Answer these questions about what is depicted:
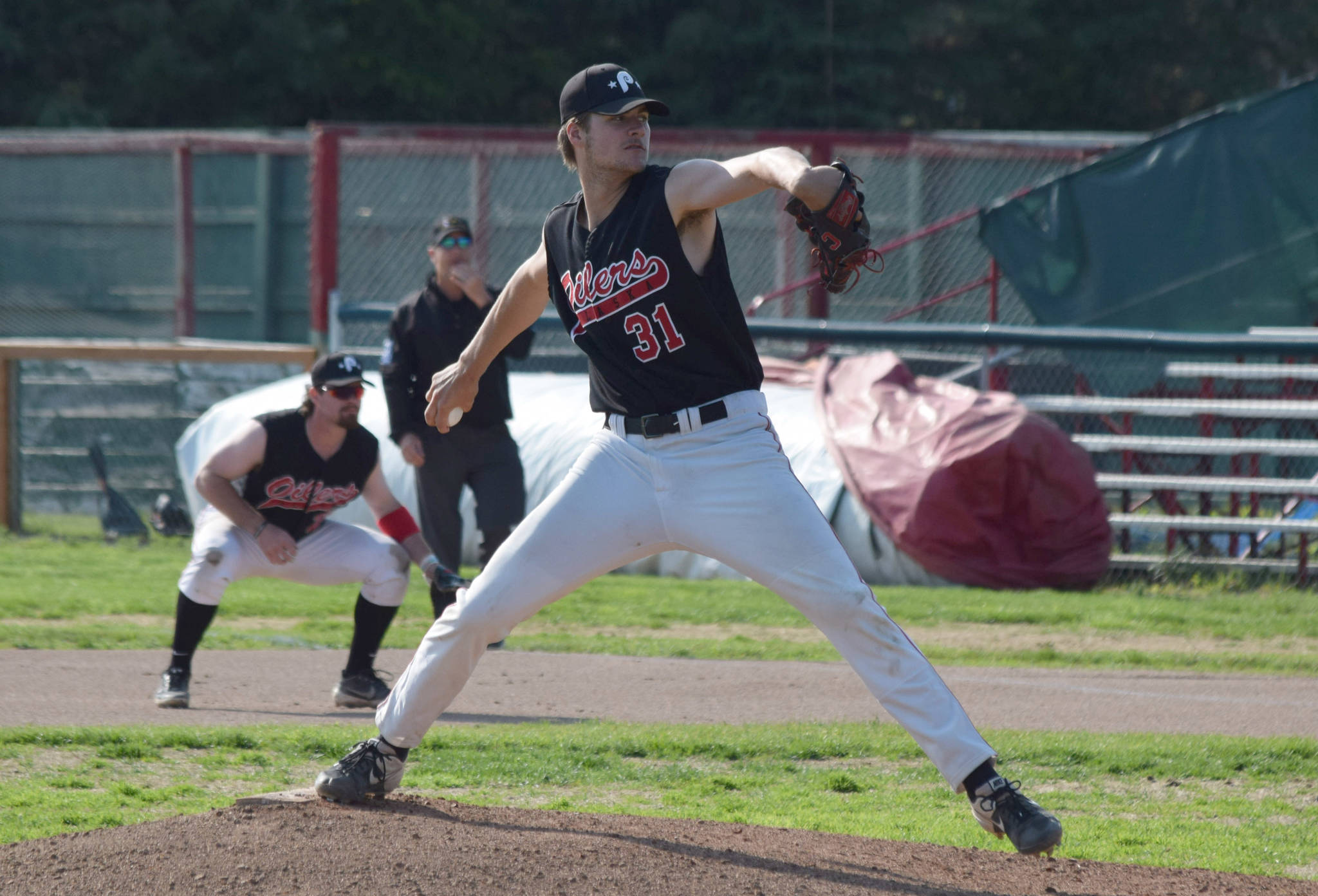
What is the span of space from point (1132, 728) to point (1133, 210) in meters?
6.95

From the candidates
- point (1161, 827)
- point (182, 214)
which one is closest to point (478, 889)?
point (1161, 827)

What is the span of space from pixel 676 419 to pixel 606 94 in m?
0.89

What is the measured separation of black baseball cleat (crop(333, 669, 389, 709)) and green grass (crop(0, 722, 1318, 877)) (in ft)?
1.90

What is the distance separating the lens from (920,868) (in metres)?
3.99

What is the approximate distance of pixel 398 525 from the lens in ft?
20.9

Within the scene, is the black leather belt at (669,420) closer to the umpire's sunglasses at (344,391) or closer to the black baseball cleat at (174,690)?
the umpire's sunglasses at (344,391)

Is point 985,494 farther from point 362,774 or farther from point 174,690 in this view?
point 362,774

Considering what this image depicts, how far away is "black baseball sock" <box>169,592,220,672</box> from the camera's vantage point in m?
6.12

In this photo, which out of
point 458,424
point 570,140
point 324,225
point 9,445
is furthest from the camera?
point 324,225

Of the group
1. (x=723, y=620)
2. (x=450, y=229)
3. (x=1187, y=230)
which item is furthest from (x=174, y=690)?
(x=1187, y=230)

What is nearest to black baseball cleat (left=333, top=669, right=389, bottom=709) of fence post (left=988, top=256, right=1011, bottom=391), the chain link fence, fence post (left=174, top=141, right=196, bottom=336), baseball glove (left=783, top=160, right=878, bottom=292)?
baseball glove (left=783, top=160, right=878, bottom=292)

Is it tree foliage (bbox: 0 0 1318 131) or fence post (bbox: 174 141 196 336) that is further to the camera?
tree foliage (bbox: 0 0 1318 131)

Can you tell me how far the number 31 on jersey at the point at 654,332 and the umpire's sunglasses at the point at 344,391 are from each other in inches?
97.7

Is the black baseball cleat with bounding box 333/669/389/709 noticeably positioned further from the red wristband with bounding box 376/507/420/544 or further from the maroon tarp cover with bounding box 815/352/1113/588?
the maroon tarp cover with bounding box 815/352/1113/588
